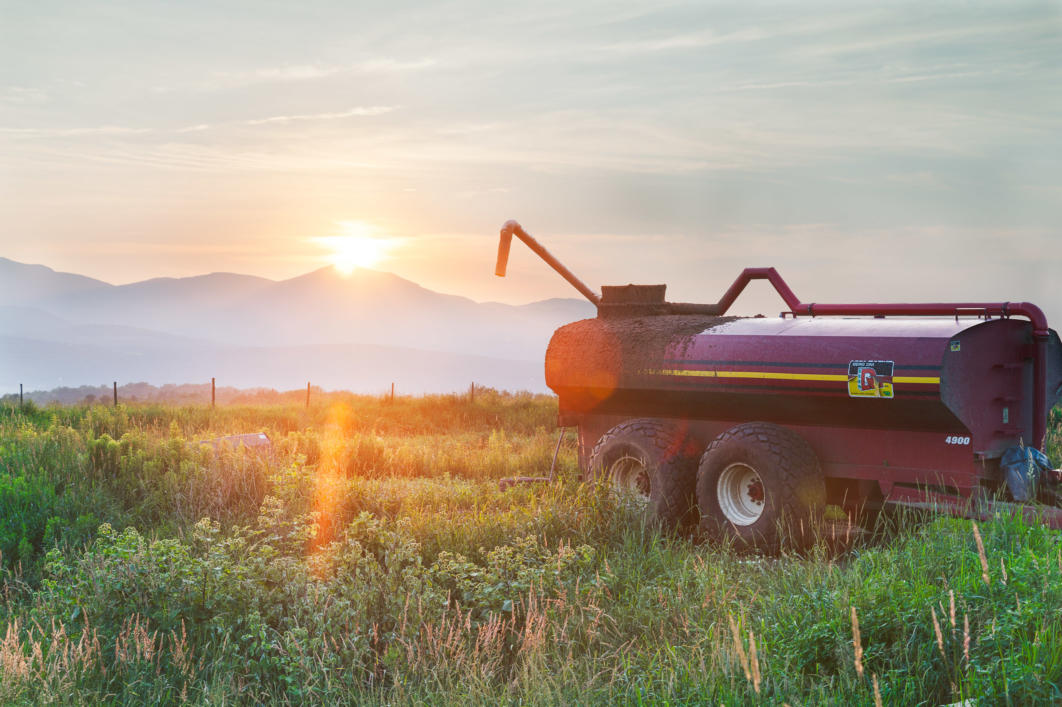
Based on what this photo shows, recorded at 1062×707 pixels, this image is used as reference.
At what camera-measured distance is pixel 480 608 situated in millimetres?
6699

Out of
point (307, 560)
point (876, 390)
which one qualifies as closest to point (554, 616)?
point (307, 560)

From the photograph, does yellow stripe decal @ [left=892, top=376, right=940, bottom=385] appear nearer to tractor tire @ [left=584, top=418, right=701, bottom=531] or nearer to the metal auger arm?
tractor tire @ [left=584, top=418, right=701, bottom=531]

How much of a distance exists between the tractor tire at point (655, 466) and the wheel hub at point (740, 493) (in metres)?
0.62

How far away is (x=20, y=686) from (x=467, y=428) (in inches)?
707

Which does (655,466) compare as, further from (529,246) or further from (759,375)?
(529,246)

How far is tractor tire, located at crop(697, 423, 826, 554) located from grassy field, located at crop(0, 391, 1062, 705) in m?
0.34

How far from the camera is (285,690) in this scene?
5.98 m

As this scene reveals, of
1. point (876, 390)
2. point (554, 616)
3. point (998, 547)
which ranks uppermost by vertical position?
point (876, 390)

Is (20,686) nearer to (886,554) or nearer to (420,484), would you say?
(886,554)

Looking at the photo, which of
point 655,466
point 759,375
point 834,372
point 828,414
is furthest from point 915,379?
point 655,466

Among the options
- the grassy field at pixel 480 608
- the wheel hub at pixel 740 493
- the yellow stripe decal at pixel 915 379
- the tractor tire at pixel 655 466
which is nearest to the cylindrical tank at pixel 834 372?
the yellow stripe decal at pixel 915 379

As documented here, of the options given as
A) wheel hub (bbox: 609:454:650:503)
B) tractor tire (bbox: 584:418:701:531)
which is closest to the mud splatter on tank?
tractor tire (bbox: 584:418:701:531)

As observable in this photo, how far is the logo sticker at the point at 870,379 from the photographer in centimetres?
922

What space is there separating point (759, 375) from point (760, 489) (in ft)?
4.11
